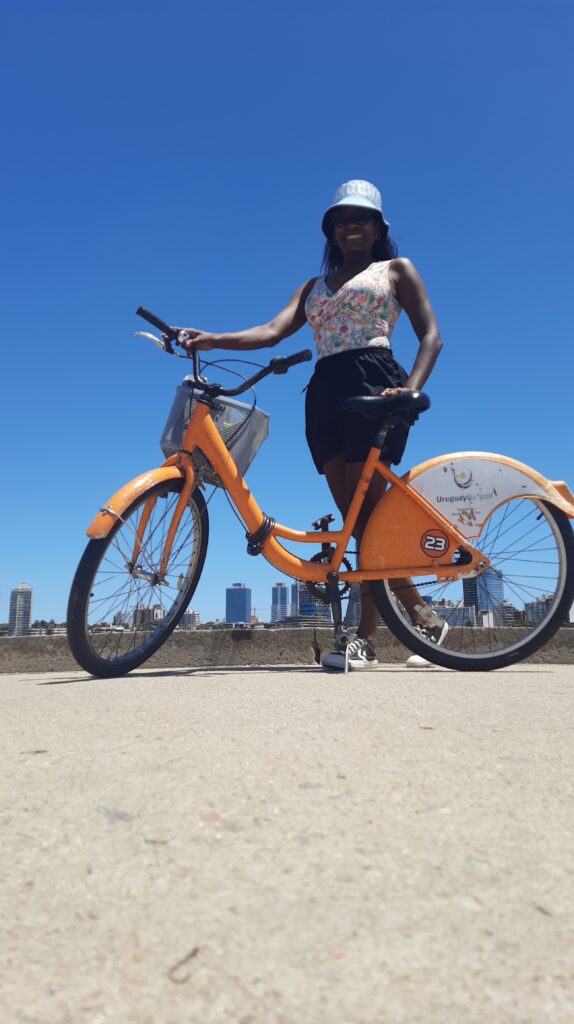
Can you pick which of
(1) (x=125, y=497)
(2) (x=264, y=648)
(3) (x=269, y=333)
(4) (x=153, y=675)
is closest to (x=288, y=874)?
(4) (x=153, y=675)

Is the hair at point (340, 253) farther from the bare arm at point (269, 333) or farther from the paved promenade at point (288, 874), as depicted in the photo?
the paved promenade at point (288, 874)

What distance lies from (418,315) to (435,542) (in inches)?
45.5

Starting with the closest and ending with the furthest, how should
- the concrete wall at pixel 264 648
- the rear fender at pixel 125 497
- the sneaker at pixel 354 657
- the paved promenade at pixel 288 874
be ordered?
the paved promenade at pixel 288 874, the rear fender at pixel 125 497, the sneaker at pixel 354 657, the concrete wall at pixel 264 648

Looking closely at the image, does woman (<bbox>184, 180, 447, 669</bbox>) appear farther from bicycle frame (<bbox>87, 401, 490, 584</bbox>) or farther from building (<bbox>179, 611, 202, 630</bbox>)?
building (<bbox>179, 611, 202, 630</bbox>)

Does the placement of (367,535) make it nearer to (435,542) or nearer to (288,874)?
(435,542)

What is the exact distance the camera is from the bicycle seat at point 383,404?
3367mm

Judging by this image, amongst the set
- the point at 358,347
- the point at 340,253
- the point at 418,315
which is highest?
the point at 340,253

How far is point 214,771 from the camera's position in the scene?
4.73ft

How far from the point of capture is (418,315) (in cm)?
371

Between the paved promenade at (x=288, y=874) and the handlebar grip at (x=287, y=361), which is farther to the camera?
the handlebar grip at (x=287, y=361)

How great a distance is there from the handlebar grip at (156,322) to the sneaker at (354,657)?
177cm

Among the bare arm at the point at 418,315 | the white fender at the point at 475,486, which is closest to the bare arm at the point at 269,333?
the bare arm at the point at 418,315

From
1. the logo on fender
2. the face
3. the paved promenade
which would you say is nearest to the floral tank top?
the face

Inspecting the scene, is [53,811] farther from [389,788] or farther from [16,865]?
[389,788]
